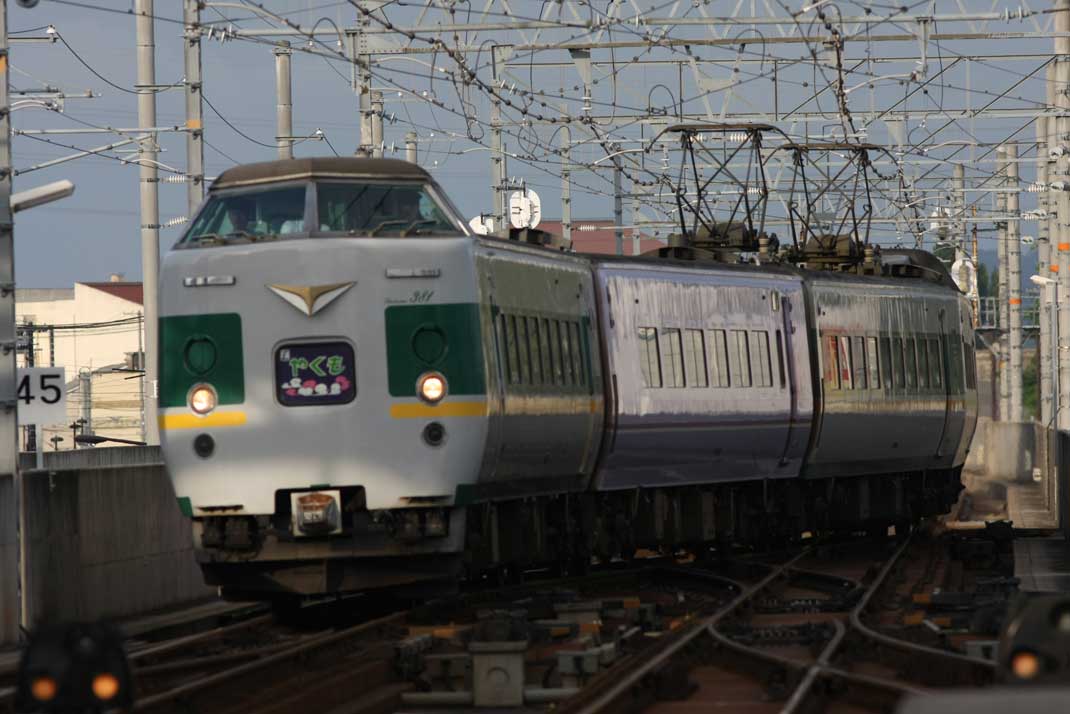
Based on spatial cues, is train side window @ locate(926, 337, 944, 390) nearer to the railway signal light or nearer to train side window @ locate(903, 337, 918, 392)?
train side window @ locate(903, 337, 918, 392)

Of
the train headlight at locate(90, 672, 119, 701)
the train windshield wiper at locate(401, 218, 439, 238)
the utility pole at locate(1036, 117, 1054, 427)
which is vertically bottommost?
the train headlight at locate(90, 672, 119, 701)

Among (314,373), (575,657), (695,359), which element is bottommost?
(575,657)

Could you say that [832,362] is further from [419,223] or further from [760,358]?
[419,223]

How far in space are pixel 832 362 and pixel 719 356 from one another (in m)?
3.20

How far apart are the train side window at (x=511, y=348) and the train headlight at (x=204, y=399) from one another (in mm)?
2443

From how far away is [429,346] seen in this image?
16.5 meters

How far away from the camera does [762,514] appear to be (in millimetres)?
25312

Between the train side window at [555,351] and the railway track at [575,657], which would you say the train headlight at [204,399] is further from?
the train side window at [555,351]

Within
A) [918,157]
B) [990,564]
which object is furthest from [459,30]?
[918,157]

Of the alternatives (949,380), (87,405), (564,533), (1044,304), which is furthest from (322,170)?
(1044,304)

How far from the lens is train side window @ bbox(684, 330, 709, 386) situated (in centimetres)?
2270

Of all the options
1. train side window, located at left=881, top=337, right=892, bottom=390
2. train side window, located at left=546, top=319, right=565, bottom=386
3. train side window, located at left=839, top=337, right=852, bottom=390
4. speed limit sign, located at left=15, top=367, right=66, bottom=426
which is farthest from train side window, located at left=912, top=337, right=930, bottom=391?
speed limit sign, located at left=15, top=367, right=66, bottom=426

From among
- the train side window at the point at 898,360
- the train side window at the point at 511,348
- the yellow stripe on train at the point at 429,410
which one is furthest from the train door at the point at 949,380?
the yellow stripe on train at the point at 429,410

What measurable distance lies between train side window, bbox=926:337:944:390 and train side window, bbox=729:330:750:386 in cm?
612
